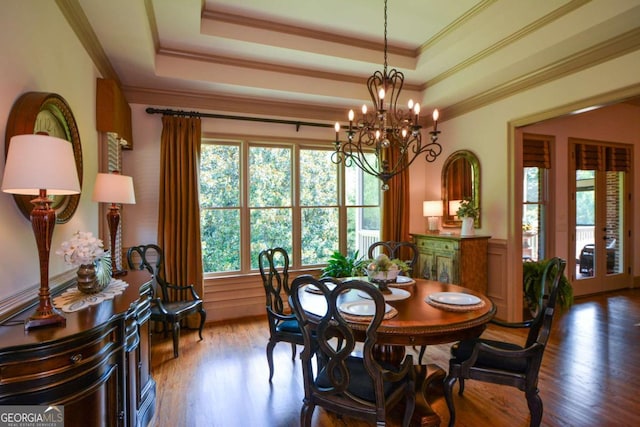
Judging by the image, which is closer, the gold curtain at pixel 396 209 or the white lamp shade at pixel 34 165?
the white lamp shade at pixel 34 165

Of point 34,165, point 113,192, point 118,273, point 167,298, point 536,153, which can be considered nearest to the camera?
point 34,165

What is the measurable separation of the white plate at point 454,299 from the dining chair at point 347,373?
54cm

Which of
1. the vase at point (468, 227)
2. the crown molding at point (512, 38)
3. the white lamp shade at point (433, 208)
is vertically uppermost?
the crown molding at point (512, 38)

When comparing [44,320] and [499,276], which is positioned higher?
[44,320]

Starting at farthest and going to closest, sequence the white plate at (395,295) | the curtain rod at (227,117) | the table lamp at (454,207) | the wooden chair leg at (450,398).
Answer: the table lamp at (454,207)
the curtain rod at (227,117)
the white plate at (395,295)
the wooden chair leg at (450,398)

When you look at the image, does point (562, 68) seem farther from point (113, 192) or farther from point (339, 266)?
point (113, 192)

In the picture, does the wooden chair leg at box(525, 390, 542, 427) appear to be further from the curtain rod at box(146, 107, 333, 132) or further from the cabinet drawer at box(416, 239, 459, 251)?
the curtain rod at box(146, 107, 333, 132)

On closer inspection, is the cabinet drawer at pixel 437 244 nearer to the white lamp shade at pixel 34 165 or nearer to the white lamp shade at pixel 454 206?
the white lamp shade at pixel 454 206

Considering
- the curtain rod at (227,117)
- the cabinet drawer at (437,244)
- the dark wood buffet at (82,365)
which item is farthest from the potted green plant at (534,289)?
the dark wood buffet at (82,365)

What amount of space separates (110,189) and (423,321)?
235 cm

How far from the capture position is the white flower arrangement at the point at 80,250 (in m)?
1.72

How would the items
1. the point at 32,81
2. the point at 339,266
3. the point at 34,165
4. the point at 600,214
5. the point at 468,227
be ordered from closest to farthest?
the point at 34,165 < the point at 32,81 < the point at 468,227 < the point at 339,266 < the point at 600,214

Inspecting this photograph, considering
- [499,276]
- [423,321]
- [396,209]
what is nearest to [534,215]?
[499,276]

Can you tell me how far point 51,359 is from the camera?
1249 mm
